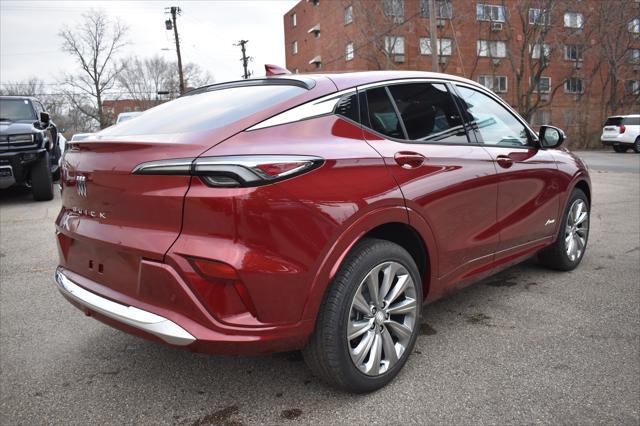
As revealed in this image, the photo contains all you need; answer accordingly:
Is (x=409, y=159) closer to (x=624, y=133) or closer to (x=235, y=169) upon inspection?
(x=235, y=169)

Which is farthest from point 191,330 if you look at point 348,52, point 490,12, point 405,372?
point 348,52

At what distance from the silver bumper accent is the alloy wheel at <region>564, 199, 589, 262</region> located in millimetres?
3445

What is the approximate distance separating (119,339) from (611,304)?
339cm

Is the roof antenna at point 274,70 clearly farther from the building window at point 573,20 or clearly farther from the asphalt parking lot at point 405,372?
the building window at point 573,20

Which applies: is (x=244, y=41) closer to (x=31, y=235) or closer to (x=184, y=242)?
(x=31, y=235)

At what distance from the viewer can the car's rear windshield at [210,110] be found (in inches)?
88.3

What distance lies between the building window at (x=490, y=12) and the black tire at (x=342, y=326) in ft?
114

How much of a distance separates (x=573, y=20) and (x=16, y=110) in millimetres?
31561

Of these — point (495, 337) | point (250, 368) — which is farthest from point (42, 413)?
point (495, 337)

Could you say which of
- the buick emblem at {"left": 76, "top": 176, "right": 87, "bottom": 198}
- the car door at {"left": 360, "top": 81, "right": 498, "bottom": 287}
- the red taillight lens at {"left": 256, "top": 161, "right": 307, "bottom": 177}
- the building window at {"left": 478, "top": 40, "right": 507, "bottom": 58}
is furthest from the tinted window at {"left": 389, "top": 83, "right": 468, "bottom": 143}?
the building window at {"left": 478, "top": 40, "right": 507, "bottom": 58}

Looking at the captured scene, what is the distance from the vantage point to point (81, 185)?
2.44 meters

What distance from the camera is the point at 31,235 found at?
20.6ft

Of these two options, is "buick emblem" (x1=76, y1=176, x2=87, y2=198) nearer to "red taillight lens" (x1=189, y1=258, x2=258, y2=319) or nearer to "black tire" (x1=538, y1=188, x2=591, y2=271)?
Result: "red taillight lens" (x1=189, y1=258, x2=258, y2=319)

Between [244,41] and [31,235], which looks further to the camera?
[244,41]
